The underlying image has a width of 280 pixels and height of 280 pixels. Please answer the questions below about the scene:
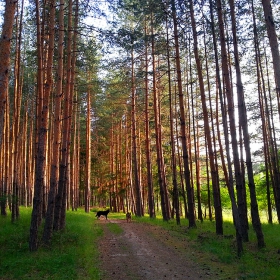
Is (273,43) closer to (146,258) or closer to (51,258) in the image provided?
(146,258)

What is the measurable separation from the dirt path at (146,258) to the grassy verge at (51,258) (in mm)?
434

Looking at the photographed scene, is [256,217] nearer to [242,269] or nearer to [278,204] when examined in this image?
[242,269]

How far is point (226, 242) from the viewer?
1109 cm

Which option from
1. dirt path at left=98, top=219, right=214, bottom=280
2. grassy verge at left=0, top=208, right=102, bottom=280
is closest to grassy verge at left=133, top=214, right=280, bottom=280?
dirt path at left=98, top=219, right=214, bottom=280

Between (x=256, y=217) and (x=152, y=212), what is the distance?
11624 millimetres

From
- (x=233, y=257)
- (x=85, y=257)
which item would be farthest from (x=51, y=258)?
(x=233, y=257)

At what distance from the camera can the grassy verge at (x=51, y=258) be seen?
23.2ft

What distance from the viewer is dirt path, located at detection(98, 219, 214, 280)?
7.14 meters

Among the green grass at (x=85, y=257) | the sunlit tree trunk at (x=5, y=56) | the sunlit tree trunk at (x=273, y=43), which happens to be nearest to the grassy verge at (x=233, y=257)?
the green grass at (x=85, y=257)

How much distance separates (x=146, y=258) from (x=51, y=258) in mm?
2609

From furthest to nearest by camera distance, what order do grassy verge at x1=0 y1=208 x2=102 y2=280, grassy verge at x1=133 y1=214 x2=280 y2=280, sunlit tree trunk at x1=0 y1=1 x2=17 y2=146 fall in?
grassy verge at x1=133 y1=214 x2=280 y2=280 → grassy verge at x1=0 y1=208 x2=102 y2=280 → sunlit tree trunk at x1=0 y1=1 x2=17 y2=146

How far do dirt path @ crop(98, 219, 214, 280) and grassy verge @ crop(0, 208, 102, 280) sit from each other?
43cm

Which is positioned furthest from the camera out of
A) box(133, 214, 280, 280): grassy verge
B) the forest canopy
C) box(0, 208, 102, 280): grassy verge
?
the forest canopy

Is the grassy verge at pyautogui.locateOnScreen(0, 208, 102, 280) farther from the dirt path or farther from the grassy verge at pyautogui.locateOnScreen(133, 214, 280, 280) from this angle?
the grassy verge at pyautogui.locateOnScreen(133, 214, 280, 280)
